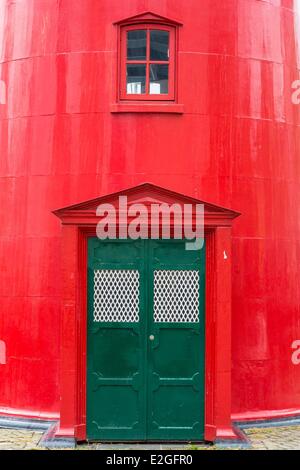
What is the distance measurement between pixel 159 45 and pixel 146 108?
937 millimetres

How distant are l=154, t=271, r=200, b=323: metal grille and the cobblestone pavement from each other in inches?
60.8

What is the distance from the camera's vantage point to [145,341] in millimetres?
8539

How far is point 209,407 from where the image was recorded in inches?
334

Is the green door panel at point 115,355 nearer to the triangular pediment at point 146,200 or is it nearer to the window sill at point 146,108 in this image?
the triangular pediment at point 146,200

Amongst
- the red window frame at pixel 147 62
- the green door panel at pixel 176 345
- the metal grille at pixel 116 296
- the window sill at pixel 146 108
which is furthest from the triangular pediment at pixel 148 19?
the metal grille at pixel 116 296

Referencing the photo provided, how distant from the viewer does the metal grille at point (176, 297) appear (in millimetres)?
8586

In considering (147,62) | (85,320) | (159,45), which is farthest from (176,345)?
(159,45)


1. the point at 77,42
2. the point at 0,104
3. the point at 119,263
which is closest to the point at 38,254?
the point at 119,263

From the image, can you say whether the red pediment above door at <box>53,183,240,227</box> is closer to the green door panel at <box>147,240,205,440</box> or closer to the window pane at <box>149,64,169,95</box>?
the green door panel at <box>147,240,205,440</box>

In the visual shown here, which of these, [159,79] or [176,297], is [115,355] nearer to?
[176,297]

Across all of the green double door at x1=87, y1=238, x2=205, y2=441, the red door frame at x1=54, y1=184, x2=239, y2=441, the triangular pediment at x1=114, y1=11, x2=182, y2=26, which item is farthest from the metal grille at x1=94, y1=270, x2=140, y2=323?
the triangular pediment at x1=114, y1=11, x2=182, y2=26

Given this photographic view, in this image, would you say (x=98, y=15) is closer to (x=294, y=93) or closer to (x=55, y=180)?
(x=55, y=180)

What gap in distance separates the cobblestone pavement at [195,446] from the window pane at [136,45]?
16.9ft

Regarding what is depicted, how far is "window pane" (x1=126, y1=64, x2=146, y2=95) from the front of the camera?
30.8 ft
